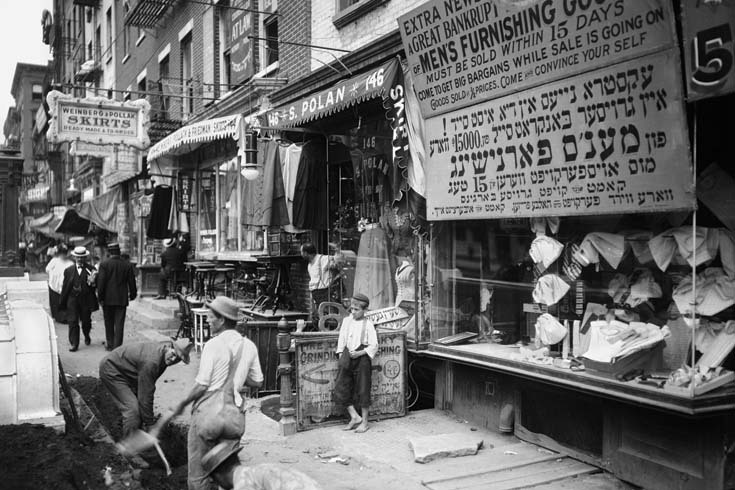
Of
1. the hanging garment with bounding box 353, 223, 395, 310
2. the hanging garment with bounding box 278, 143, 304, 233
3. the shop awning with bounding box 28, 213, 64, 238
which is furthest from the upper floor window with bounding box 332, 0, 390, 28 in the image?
the shop awning with bounding box 28, 213, 64, 238

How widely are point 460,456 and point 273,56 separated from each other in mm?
9563

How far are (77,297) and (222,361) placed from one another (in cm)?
870

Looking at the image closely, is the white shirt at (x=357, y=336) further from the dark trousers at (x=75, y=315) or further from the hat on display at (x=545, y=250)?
the dark trousers at (x=75, y=315)

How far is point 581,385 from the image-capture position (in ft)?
19.0

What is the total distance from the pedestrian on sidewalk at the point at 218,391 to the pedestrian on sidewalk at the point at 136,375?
1.49 metres

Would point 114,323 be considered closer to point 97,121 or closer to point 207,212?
point 207,212

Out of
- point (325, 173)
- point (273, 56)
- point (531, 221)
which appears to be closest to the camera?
point (531, 221)

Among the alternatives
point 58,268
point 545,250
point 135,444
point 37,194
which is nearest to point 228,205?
point 58,268

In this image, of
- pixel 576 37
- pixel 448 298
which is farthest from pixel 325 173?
pixel 576 37

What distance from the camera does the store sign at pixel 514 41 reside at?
5129 millimetres

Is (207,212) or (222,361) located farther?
(207,212)

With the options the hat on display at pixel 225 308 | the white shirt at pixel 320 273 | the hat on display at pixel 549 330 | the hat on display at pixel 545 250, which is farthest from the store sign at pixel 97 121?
the hat on display at pixel 549 330

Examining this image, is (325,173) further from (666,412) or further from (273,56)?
(666,412)

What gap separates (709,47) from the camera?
173 inches
